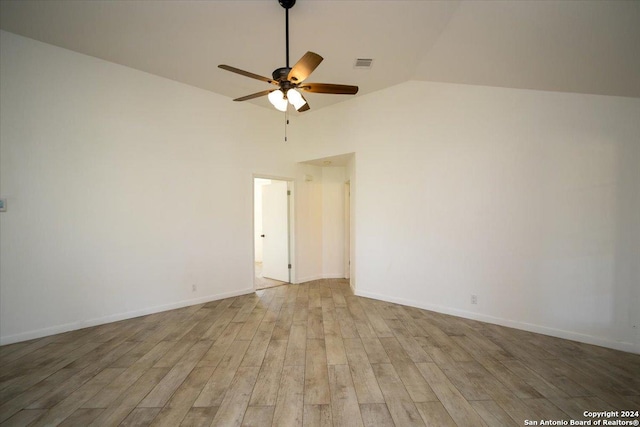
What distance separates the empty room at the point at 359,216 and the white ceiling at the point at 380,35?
0.02 metres

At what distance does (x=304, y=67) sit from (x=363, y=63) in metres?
1.83

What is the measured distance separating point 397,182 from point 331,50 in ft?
7.06

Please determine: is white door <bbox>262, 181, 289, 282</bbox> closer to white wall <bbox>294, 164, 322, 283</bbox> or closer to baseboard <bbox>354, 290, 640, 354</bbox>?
white wall <bbox>294, 164, 322, 283</bbox>

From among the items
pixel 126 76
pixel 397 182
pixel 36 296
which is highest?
pixel 126 76

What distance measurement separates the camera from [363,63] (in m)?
3.48

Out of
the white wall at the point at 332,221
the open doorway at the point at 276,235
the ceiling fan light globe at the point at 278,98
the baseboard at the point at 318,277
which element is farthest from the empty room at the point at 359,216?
the white wall at the point at 332,221

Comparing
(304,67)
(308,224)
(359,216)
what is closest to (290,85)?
(304,67)

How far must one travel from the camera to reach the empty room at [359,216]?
2.12 meters

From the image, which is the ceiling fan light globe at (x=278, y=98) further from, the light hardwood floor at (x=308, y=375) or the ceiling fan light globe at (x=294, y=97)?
the light hardwood floor at (x=308, y=375)

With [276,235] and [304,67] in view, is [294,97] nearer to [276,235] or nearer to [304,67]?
[304,67]

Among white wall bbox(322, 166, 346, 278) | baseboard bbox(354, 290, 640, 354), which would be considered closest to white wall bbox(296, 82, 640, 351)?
baseboard bbox(354, 290, 640, 354)

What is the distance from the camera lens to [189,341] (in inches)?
115

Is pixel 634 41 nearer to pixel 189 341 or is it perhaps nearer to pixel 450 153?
pixel 450 153

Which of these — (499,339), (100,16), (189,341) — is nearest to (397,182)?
(499,339)
